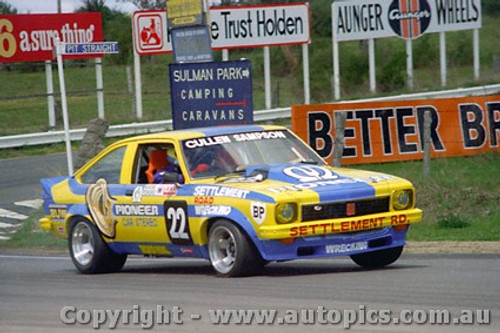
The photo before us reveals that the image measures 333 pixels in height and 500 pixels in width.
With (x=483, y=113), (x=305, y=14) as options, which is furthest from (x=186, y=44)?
(x=305, y=14)

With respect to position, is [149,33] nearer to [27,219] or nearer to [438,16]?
[438,16]

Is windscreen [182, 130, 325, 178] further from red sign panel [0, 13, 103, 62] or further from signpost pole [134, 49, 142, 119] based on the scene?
signpost pole [134, 49, 142, 119]

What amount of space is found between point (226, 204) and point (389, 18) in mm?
29138

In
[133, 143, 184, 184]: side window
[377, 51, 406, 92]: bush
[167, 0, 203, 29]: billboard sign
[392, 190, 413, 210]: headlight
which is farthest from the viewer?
[377, 51, 406, 92]: bush

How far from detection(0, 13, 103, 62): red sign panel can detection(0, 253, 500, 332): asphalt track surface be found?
19721 mm

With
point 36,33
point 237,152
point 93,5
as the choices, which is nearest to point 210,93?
point 237,152

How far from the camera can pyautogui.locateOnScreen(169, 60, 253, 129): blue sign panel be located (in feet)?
60.1

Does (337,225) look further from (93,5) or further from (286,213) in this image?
(93,5)

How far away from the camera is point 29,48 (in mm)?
32594

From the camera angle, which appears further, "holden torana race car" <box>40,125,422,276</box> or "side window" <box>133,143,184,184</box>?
"side window" <box>133,143,184,184</box>

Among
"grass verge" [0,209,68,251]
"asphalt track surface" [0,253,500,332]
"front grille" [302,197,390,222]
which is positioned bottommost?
"grass verge" [0,209,68,251]

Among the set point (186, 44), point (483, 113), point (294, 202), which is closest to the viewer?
point (294, 202)

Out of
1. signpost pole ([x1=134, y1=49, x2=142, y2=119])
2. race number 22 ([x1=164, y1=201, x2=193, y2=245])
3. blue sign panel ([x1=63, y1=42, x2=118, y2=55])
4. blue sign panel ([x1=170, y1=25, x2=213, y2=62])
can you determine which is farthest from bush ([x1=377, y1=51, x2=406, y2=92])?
race number 22 ([x1=164, y1=201, x2=193, y2=245])

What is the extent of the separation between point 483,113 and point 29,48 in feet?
49.1
